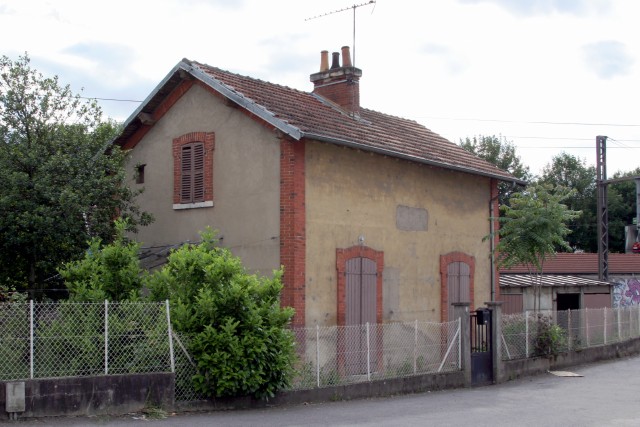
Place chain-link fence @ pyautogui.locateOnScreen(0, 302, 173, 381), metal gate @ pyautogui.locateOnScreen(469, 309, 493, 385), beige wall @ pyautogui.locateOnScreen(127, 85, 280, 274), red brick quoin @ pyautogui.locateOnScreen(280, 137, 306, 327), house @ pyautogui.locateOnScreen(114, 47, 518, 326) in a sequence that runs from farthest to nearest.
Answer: metal gate @ pyautogui.locateOnScreen(469, 309, 493, 385) < beige wall @ pyautogui.locateOnScreen(127, 85, 280, 274) < house @ pyautogui.locateOnScreen(114, 47, 518, 326) < red brick quoin @ pyautogui.locateOnScreen(280, 137, 306, 327) < chain-link fence @ pyautogui.locateOnScreen(0, 302, 173, 381)

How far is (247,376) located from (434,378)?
16.4 feet

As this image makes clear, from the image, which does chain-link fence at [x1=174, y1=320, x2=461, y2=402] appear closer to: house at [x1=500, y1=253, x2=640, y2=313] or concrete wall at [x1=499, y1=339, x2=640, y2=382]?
concrete wall at [x1=499, y1=339, x2=640, y2=382]

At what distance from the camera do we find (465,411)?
42.5 feet

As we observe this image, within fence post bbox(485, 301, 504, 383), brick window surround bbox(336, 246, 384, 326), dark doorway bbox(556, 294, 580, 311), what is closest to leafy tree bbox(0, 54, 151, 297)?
brick window surround bbox(336, 246, 384, 326)

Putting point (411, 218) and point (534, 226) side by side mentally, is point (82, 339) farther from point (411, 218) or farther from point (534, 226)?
point (534, 226)

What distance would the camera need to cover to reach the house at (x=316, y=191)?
15648mm

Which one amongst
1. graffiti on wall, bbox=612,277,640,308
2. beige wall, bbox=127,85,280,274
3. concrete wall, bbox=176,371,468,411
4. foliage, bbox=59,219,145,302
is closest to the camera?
concrete wall, bbox=176,371,468,411

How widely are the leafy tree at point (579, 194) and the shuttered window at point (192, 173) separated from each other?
39607 millimetres

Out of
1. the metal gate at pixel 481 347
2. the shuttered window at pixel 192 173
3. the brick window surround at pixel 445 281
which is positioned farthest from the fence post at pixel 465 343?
the shuttered window at pixel 192 173

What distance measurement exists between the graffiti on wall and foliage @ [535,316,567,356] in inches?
736

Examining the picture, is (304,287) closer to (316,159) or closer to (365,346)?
(365,346)

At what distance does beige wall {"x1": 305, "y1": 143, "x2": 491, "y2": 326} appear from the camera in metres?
15.9

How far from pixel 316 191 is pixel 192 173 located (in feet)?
10.0

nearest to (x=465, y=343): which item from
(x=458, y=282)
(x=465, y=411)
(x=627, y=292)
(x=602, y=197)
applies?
(x=458, y=282)
